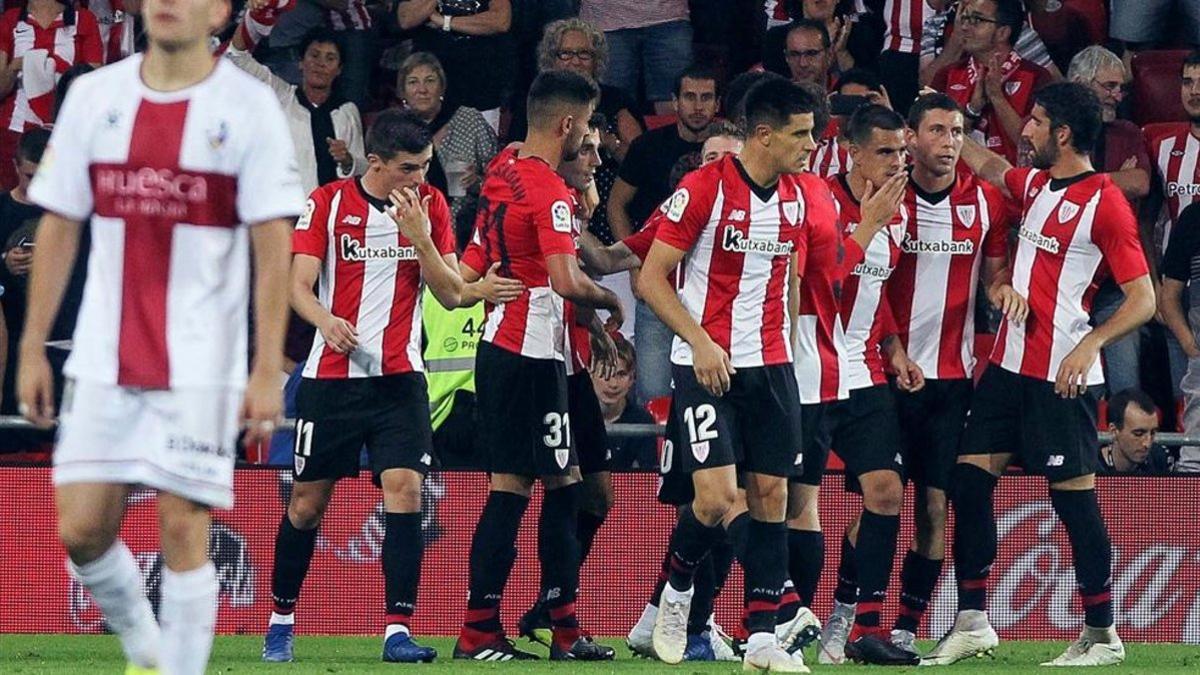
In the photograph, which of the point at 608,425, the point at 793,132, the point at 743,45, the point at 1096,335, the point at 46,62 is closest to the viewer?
the point at 793,132

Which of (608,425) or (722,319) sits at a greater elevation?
(722,319)

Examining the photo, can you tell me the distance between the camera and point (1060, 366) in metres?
9.92

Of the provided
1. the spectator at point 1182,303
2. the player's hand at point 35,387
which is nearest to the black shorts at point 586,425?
the spectator at point 1182,303

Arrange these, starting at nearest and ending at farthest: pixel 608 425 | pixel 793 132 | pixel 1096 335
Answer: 1. pixel 793 132
2. pixel 1096 335
3. pixel 608 425

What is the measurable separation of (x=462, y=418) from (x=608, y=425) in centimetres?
79

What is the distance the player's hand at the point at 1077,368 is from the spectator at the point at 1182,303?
7.95 ft

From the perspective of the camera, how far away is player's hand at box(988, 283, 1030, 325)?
32.8 feet

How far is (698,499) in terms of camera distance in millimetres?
9258

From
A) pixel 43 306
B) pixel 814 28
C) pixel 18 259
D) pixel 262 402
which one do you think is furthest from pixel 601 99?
pixel 262 402

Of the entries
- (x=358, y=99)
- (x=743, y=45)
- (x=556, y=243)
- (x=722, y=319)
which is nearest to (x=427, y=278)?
(x=556, y=243)

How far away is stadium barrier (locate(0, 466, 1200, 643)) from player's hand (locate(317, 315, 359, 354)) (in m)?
1.91

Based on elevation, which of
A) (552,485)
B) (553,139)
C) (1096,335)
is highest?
(553,139)

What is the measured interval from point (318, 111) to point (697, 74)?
2.32m

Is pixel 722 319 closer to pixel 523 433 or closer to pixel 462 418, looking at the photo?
pixel 523 433
